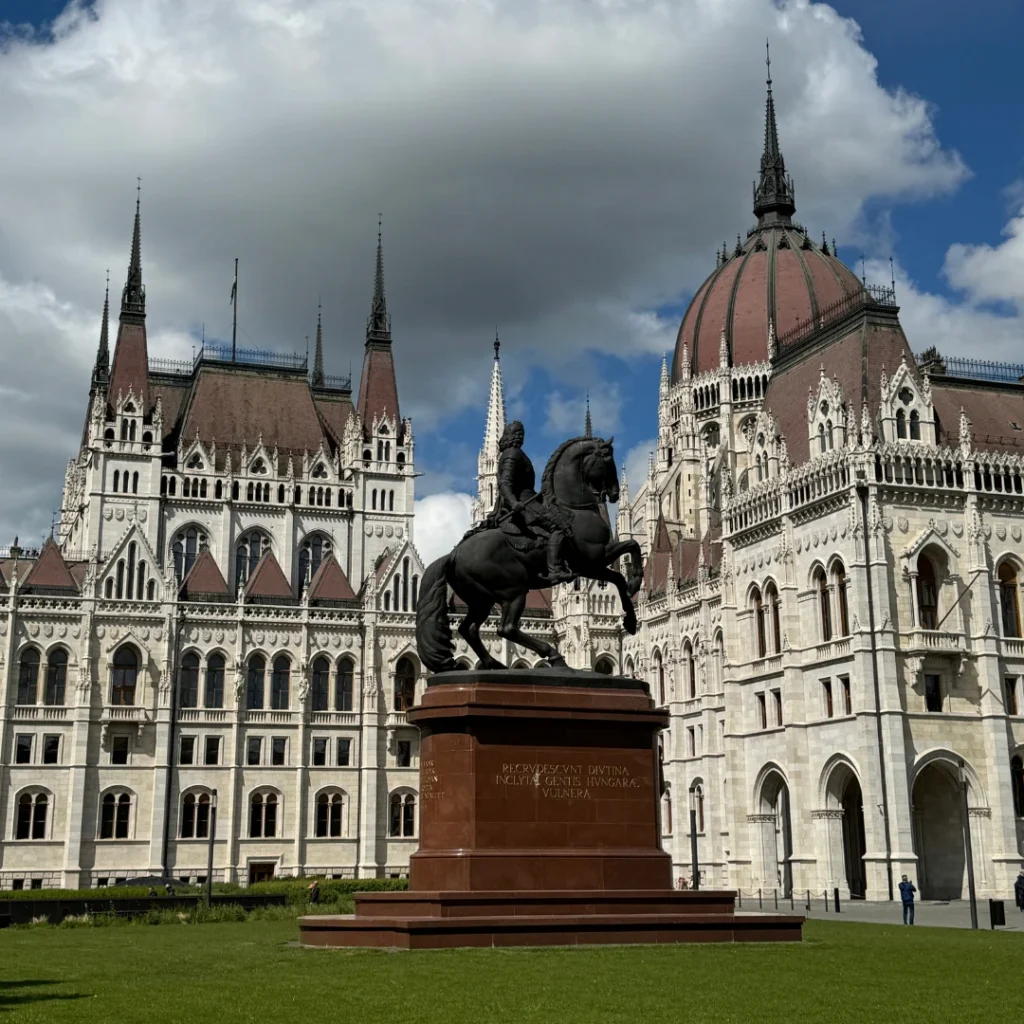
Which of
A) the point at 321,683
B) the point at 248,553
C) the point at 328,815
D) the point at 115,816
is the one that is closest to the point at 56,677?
the point at 115,816

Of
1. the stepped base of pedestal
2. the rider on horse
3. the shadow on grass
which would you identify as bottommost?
the shadow on grass

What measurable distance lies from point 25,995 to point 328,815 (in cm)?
6573

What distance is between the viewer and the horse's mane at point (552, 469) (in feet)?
94.7

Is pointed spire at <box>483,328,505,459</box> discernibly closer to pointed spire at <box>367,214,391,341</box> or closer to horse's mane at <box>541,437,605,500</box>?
pointed spire at <box>367,214,391,341</box>

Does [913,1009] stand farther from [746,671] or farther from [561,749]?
[746,671]

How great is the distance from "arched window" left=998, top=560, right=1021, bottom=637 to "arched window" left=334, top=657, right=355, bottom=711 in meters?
39.1

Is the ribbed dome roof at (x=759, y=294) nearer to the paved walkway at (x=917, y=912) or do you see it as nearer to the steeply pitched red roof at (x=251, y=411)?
the steeply pitched red roof at (x=251, y=411)

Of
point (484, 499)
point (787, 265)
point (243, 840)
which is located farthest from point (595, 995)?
point (484, 499)

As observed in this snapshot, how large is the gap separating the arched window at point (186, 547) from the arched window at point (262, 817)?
1721 cm

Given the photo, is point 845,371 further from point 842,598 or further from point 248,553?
point 248,553

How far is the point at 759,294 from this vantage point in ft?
334

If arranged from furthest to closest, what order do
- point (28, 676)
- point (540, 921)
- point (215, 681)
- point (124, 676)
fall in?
point (215, 681) < point (124, 676) < point (28, 676) < point (540, 921)

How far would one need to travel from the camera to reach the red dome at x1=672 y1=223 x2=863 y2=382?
99688mm

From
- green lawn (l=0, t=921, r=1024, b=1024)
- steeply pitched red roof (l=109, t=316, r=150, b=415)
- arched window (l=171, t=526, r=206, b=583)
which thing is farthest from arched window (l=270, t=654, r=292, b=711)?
green lawn (l=0, t=921, r=1024, b=1024)
